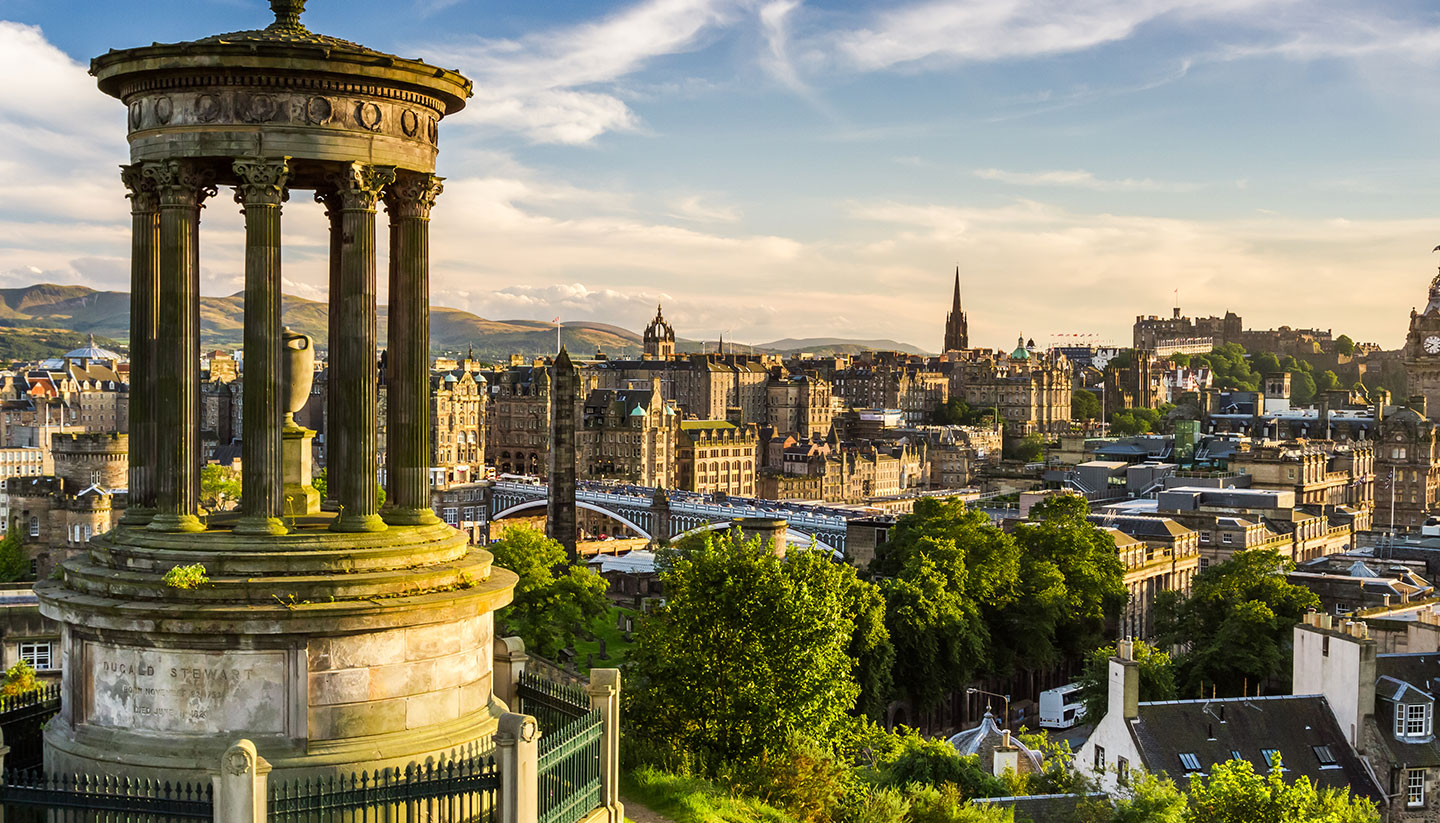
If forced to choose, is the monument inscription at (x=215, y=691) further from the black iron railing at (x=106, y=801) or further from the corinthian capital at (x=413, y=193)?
the corinthian capital at (x=413, y=193)

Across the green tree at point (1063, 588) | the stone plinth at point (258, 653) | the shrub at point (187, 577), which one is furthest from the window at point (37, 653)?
the green tree at point (1063, 588)

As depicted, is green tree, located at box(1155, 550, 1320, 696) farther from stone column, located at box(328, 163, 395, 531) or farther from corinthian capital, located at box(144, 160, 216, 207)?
corinthian capital, located at box(144, 160, 216, 207)

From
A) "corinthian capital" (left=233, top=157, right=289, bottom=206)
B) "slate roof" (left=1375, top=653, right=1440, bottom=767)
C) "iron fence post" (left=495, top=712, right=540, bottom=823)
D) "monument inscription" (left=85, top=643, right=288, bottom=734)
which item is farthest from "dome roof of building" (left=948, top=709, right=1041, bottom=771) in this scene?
"corinthian capital" (left=233, top=157, right=289, bottom=206)

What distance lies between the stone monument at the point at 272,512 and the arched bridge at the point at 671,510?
86.0m

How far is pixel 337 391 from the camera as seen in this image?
17.0 m

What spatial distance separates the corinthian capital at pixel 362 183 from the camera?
54.3ft

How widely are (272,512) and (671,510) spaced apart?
4372 inches

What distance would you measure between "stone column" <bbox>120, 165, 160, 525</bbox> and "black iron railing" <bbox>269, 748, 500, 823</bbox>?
409 centimetres

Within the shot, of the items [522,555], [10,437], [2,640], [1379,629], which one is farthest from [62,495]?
[10,437]

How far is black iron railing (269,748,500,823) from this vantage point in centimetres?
1449

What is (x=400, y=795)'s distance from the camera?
1487 centimetres

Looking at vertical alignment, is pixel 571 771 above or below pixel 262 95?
below

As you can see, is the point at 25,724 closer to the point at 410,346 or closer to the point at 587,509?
the point at 410,346

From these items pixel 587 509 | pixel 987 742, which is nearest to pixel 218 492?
pixel 987 742
